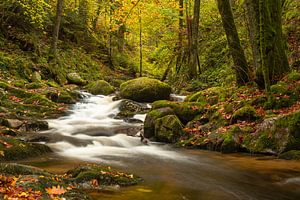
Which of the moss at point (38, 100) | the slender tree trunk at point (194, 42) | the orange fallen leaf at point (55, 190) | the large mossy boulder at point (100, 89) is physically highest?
the slender tree trunk at point (194, 42)

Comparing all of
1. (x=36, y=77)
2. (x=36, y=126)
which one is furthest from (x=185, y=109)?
(x=36, y=77)

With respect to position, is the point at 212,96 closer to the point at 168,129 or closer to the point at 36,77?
the point at 168,129

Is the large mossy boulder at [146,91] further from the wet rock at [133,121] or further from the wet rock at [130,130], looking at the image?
the wet rock at [130,130]

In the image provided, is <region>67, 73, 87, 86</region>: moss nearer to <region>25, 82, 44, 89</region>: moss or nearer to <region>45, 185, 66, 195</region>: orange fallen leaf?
<region>25, 82, 44, 89</region>: moss

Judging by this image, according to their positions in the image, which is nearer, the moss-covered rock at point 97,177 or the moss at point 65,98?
the moss-covered rock at point 97,177

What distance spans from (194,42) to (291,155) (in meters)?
12.2

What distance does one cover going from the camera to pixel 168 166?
7363 mm

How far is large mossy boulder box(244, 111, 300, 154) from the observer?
7.42 metres

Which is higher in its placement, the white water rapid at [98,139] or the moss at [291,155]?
the white water rapid at [98,139]

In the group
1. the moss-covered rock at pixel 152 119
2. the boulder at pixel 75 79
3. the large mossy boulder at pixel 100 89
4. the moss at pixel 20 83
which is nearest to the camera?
the moss-covered rock at pixel 152 119

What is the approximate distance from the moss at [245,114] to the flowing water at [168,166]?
1390 millimetres

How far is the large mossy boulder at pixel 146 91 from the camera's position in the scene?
1564 cm

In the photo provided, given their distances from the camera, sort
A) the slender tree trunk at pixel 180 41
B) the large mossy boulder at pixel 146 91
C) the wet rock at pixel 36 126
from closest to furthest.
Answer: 1. the wet rock at pixel 36 126
2. the large mossy boulder at pixel 146 91
3. the slender tree trunk at pixel 180 41

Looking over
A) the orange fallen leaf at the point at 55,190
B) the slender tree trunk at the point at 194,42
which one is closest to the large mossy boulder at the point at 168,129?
the orange fallen leaf at the point at 55,190
